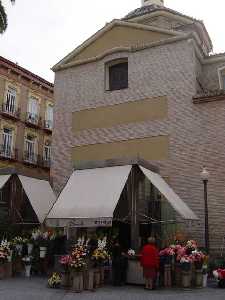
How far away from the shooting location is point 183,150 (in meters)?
20.0

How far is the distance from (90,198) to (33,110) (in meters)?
24.7

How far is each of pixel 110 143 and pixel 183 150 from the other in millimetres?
4033

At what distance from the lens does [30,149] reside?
38000 millimetres

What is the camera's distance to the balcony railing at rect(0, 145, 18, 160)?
112 ft

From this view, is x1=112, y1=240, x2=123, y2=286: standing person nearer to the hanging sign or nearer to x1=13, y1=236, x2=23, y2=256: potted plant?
the hanging sign

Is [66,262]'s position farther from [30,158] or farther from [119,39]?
[30,158]

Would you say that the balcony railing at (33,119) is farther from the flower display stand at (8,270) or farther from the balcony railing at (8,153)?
the flower display stand at (8,270)

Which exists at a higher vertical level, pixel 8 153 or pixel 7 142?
pixel 7 142

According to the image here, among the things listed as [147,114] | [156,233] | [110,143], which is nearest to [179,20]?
[147,114]

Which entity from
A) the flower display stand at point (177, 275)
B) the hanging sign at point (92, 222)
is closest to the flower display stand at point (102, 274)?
the hanging sign at point (92, 222)

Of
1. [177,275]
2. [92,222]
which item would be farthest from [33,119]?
[177,275]

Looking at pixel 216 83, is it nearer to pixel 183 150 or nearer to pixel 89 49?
pixel 183 150

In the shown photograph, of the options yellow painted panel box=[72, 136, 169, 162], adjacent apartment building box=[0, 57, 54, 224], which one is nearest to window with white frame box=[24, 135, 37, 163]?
adjacent apartment building box=[0, 57, 54, 224]

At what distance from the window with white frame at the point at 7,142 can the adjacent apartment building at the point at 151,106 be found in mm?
12004
